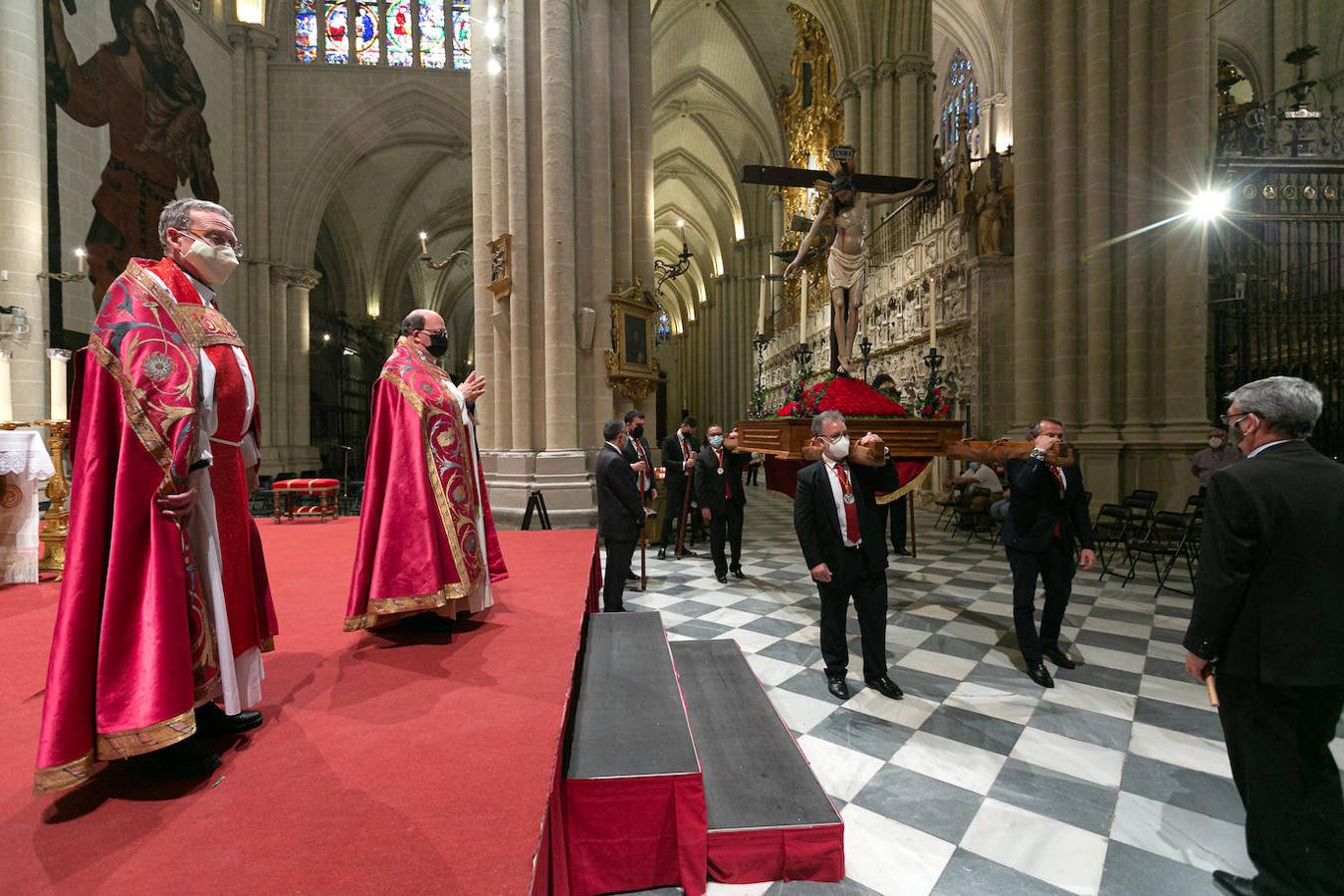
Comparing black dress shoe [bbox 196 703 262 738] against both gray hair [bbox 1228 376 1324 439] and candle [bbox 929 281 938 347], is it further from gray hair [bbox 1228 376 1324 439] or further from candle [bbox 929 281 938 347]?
candle [bbox 929 281 938 347]

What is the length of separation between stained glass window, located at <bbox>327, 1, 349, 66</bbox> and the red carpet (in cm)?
1862

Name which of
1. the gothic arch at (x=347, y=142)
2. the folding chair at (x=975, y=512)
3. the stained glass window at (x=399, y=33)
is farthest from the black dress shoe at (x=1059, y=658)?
the stained glass window at (x=399, y=33)

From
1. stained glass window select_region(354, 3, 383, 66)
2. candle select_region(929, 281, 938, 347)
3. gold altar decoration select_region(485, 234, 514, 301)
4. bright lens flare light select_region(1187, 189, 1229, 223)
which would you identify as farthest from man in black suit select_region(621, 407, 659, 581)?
stained glass window select_region(354, 3, 383, 66)

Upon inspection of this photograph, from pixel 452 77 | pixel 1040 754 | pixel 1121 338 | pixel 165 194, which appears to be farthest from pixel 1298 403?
pixel 452 77

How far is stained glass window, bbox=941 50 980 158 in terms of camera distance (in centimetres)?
2050

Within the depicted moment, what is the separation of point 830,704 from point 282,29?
20208mm

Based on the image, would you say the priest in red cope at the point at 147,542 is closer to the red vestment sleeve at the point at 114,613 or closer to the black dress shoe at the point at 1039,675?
the red vestment sleeve at the point at 114,613

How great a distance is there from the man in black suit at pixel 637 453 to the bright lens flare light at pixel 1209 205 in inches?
300

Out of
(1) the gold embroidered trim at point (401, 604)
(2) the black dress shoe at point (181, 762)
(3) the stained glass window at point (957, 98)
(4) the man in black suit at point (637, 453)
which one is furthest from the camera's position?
(3) the stained glass window at point (957, 98)

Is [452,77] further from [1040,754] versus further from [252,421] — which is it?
[1040,754]

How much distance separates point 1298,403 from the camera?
1989mm

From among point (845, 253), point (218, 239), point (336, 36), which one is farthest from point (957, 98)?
point (218, 239)

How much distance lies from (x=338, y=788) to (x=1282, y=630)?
2.81m

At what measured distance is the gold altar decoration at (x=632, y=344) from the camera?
888 cm
